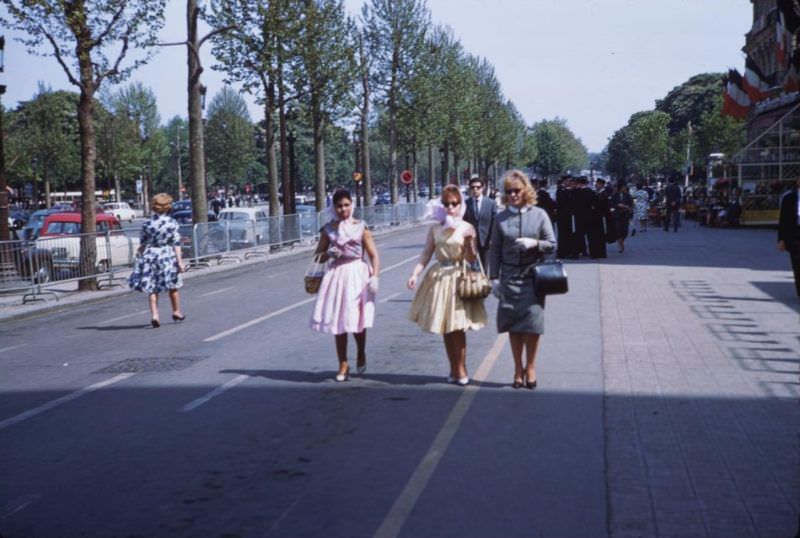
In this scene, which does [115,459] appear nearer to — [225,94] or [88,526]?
[88,526]

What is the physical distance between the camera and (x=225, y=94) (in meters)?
105

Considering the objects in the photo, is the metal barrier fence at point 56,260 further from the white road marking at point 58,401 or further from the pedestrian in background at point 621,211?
the pedestrian in background at point 621,211

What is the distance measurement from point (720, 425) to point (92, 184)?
672 inches

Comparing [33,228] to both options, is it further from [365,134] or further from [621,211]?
[621,211]

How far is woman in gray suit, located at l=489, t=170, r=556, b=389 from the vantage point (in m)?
8.07

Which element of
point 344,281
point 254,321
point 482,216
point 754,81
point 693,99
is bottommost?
point 254,321

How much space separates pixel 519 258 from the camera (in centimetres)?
811

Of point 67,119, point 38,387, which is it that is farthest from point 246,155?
point 38,387

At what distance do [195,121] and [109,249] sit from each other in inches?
283

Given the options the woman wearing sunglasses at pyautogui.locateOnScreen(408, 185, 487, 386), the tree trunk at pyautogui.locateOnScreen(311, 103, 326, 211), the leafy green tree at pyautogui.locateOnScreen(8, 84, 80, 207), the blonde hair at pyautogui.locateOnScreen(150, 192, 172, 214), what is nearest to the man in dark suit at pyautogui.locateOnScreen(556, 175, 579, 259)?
the blonde hair at pyautogui.locateOnScreen(150, 192, 172, 214)

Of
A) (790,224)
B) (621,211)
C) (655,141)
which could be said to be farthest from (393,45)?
(655,141)

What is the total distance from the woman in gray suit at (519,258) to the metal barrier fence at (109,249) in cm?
1275

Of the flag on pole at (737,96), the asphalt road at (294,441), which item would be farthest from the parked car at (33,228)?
the flag on pole at (737,96)

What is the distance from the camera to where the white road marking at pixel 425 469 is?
498cm
